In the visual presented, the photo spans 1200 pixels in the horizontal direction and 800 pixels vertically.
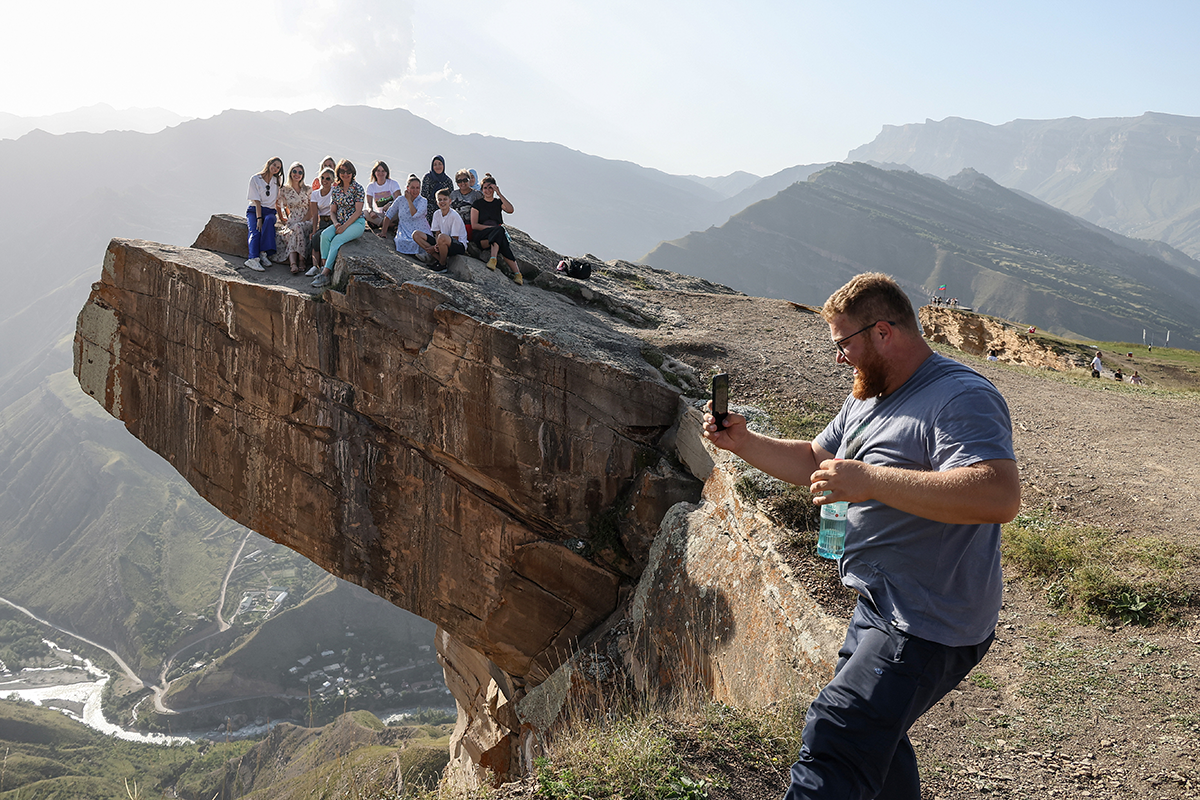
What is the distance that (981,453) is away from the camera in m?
2.85

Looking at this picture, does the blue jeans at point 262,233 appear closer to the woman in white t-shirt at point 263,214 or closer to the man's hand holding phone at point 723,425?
the woman in white t-shirt at point 263,214

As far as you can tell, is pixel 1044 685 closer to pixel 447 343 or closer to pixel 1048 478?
pixel 1048 478

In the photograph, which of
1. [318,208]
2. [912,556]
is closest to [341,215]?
[318,208]

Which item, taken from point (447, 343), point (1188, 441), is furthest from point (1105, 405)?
point (447, 343)

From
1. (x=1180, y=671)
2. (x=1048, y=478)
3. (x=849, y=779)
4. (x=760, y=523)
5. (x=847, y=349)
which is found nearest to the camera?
(x=849, y=779)

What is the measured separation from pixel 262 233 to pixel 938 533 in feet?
52.4

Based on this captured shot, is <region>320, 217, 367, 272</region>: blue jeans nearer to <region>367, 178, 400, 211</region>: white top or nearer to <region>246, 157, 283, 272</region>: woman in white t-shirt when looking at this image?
<region>367, 178, 400, 211</region>: white top

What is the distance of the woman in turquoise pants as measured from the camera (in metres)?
14.0

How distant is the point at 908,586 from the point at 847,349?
1.23 metres

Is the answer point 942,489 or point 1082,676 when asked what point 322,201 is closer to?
point 942,489

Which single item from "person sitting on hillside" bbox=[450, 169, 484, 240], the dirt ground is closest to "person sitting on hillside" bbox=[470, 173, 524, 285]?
"person sitting on hillside" bbox=[450, 169, 484, 240]

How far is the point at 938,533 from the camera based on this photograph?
10.1ft

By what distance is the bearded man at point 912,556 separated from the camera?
9.42 ft

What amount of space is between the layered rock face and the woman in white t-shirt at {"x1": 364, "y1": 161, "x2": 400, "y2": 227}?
1030mm
